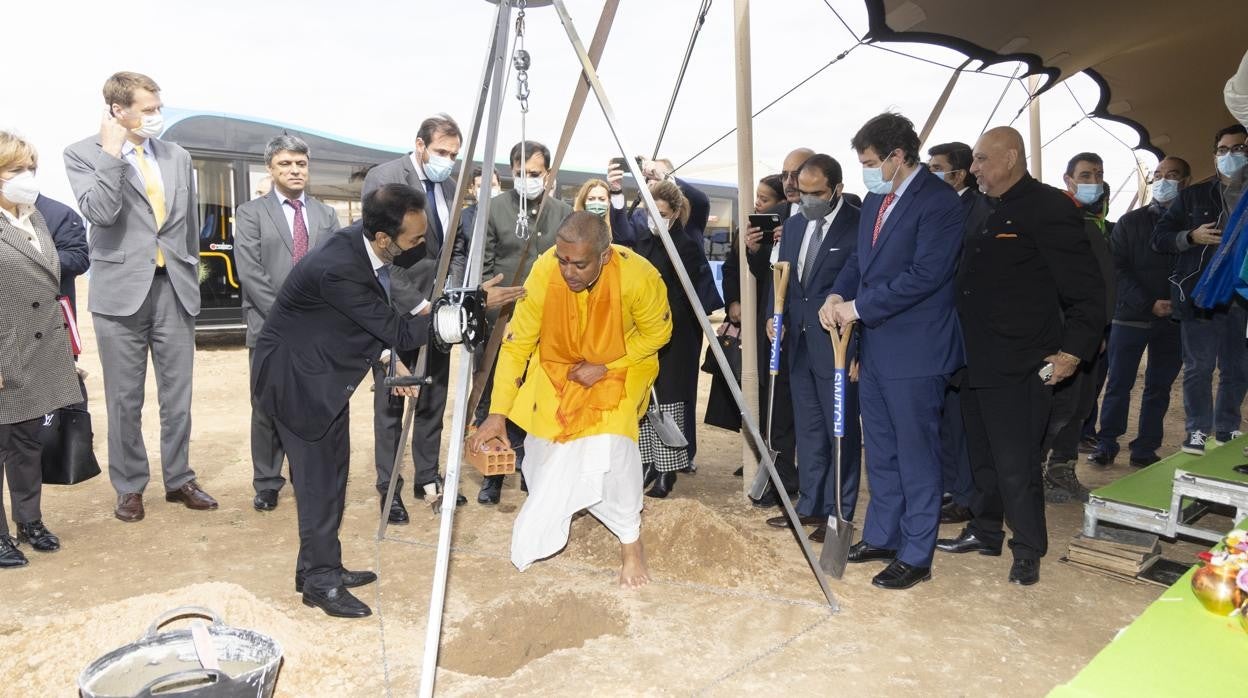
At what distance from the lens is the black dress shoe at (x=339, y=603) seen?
10.5ft

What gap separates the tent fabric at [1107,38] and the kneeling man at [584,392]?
116 inches

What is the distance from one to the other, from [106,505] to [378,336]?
243cm

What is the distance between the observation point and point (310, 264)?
303 centimetres

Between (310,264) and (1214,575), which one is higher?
(310,264)

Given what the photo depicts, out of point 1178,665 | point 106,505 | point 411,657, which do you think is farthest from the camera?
point 106,505

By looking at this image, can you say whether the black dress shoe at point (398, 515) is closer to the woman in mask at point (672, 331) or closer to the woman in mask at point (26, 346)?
the woman in mask at point (672, 331)

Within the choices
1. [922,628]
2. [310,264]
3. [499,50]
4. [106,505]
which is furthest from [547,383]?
[106,505]

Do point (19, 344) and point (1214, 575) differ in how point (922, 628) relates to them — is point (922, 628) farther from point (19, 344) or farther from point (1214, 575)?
point (19, 344)

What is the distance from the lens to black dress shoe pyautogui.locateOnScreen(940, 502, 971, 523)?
4.42 m

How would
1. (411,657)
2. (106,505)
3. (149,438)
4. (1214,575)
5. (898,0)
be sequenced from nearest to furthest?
(1214,575), (411,657), (106,505), (898,0), (149,438)

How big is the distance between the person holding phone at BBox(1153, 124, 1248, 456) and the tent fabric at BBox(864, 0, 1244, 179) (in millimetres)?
1079

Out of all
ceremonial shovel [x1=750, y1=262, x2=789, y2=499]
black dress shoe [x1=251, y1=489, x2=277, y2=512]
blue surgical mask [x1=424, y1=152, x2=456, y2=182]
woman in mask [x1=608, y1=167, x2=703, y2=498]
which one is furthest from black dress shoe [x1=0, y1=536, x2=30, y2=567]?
ceremonial shovel [x1=750, y1=262, x2=789, y2=499]

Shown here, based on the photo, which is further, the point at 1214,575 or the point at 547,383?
the point at 547,383

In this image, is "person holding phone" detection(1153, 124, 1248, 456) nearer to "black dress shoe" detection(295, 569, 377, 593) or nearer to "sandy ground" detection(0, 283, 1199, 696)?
"sandy ground" detection(0, 283, 1199, 696)
